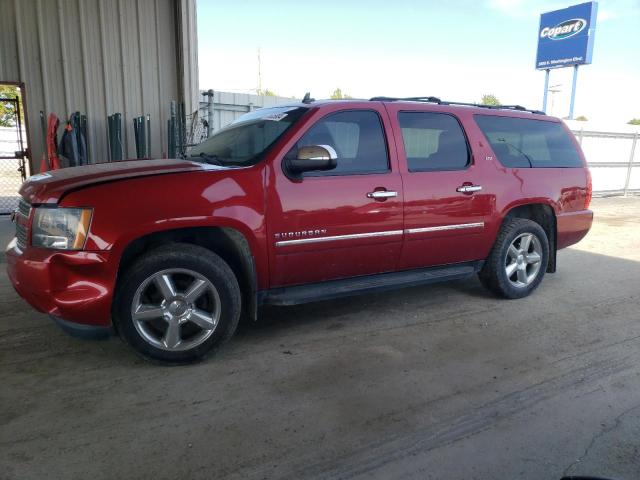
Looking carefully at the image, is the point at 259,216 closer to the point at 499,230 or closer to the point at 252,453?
the point at 252,453

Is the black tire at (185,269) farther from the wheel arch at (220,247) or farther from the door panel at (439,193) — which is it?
the door panel at (439,193)

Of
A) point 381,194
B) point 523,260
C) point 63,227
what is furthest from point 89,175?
point 523,260

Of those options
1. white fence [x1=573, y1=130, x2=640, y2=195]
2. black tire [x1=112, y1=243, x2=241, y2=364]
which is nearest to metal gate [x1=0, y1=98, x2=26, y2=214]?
black tire [x1=112, y1=243, x2=241, y2=364]

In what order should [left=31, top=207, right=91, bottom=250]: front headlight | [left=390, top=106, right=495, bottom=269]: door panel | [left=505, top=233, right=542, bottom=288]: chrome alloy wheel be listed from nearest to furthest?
[left=31, top=207, right=91, bottom=250]: front headlight, [left=390, top=106, right=495, bottom=269]: door panel, [left=505, top=233, right=542, bottom=288]: chrome alloy wheel

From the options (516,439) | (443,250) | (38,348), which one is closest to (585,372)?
(516,439)

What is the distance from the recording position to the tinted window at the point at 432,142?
4.19 metres

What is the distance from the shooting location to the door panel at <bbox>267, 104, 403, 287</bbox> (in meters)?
3.56

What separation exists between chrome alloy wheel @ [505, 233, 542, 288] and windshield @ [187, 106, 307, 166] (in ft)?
8.44

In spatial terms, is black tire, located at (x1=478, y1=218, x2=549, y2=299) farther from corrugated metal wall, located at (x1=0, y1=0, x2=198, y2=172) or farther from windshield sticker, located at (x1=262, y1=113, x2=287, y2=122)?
corrugated metal wall, located at (x1=0, y1=0, x2=198, y2=172)

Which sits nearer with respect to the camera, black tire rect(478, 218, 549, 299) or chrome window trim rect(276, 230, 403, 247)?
chrome window trim rect(276, 230, 403, 247)

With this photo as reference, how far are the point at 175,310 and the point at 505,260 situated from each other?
3.19m

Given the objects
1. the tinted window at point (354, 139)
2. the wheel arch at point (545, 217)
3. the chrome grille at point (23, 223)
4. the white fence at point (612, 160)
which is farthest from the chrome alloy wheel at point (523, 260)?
the white fence at point (612, 160)

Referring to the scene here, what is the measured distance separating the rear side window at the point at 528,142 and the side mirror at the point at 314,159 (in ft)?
6.38

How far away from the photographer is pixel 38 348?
3.58m
